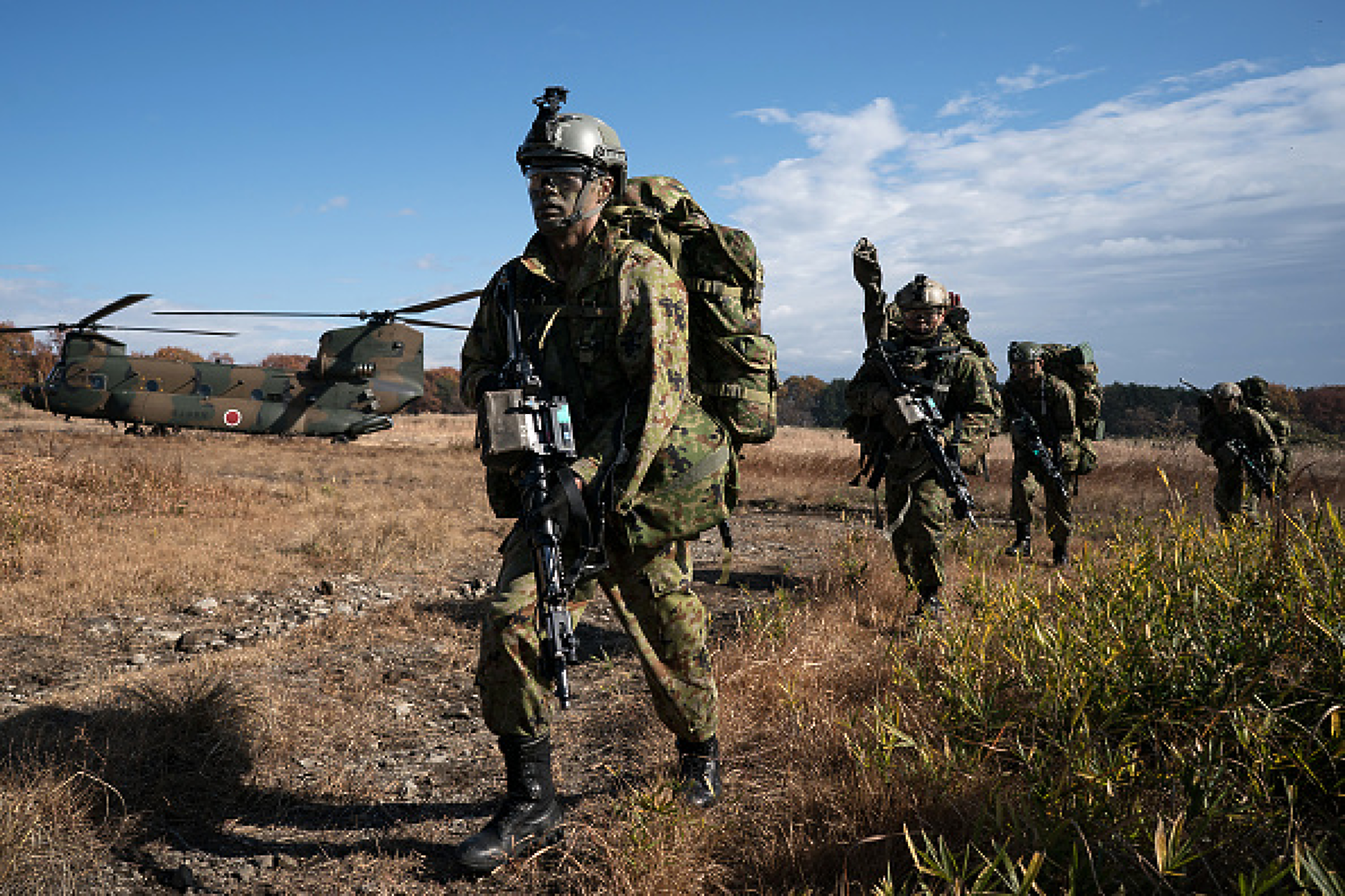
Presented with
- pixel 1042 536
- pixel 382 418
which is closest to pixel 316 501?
pixel 1042 536

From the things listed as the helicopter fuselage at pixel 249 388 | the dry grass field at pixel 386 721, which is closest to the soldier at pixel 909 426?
the dry grass field at pixel 386 721

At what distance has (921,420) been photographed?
557 centimetres

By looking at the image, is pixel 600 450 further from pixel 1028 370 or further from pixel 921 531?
pixel 1028 370

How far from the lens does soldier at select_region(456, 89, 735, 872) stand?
9.11 feet

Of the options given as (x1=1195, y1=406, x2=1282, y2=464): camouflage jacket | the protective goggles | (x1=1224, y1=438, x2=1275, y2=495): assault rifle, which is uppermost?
the protective goggles

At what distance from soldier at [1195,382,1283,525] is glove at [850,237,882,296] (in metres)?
5.64

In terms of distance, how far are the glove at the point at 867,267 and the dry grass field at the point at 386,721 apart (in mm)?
2026

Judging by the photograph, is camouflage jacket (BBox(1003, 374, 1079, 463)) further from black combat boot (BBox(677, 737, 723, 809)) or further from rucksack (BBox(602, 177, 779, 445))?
black combat boot (BBox(677, 737, 723, 809))

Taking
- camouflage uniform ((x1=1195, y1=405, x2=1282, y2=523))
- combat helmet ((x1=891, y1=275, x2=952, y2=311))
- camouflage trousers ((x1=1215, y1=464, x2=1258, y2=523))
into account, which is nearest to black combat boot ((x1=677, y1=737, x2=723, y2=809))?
combat helmet ((x1=891, y1=275, x2=952, y2=311))

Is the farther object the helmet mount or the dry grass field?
the helmet mount

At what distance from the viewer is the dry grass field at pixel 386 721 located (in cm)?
263

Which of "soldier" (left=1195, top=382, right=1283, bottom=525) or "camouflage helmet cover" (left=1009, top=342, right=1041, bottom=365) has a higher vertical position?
"camouflage helmet cover" (left=1009, top=342, right=1041, bottom=365)

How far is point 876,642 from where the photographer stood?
4.61 metres

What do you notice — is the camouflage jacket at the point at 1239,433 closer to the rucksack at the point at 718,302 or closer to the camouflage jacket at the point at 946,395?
the camouflage jacket at the point at 946,395
